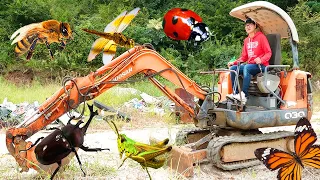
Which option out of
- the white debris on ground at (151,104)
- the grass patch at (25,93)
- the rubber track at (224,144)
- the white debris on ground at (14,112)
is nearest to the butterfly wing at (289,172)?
the rubber track at (224,144)

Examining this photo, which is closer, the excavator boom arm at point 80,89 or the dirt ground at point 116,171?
the excavator boom arm at point 80,89

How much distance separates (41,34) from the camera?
12.6ft

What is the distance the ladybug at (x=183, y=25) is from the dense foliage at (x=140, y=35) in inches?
373

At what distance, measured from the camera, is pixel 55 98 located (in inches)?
203

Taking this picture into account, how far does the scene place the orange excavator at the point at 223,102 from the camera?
5.20 m

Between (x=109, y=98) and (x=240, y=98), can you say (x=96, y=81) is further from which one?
(x=109, y=98)

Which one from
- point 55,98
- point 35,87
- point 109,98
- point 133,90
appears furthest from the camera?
point 35,87

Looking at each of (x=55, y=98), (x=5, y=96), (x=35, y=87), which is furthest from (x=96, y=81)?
(x=35, y=87)

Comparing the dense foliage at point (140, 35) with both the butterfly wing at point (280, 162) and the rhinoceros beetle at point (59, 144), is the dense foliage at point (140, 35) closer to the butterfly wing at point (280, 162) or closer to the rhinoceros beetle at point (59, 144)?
the rhinoceros beetle at point (59, 144)

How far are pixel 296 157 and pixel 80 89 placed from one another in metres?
2.40

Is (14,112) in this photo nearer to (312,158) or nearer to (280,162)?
(280,162)

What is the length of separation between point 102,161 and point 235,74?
2083 millimetres

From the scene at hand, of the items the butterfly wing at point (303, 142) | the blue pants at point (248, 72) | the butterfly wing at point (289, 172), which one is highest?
the blue pants at point (248, 72)

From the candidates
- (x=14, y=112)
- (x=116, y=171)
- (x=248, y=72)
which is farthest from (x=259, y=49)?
(x=14, y=112)
